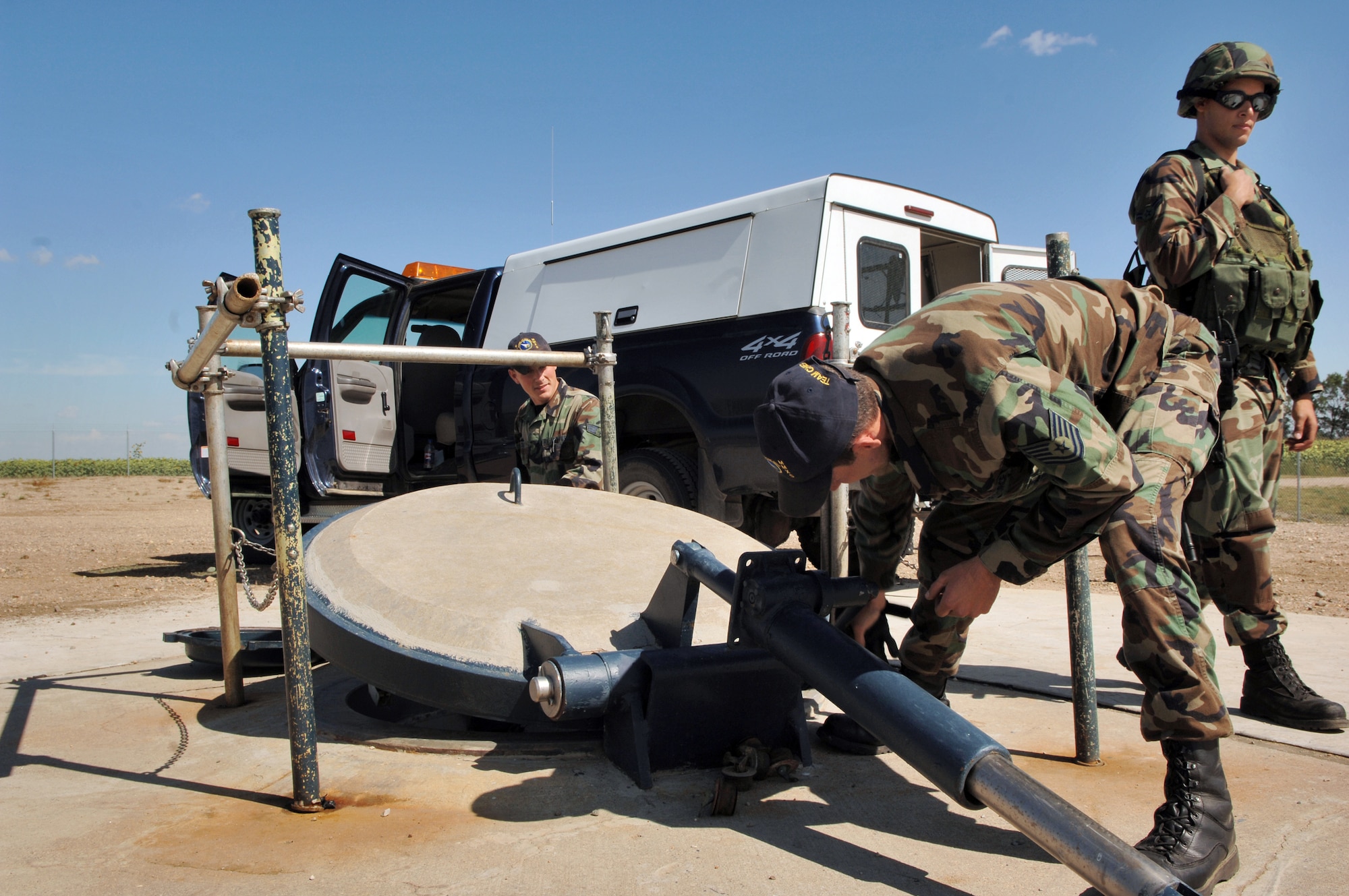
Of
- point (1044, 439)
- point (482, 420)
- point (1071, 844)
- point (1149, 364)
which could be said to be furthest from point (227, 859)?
point (482, 420)

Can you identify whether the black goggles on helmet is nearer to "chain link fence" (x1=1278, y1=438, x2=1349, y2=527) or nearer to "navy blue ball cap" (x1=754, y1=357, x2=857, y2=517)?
"chain link fence" (x1=1278, y1=438, x2=1349, y2=527)

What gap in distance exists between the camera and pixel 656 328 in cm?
580

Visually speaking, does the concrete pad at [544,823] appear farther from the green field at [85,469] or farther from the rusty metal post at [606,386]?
the green field at [85,469]

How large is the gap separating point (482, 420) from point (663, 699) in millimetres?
4705

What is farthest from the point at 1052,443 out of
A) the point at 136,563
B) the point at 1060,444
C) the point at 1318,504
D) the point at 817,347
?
the point at 1318,504

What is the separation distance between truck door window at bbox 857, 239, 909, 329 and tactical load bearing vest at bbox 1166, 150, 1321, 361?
92.5 inches

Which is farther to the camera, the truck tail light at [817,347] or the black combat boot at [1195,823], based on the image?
the truck tail light at [817,347]

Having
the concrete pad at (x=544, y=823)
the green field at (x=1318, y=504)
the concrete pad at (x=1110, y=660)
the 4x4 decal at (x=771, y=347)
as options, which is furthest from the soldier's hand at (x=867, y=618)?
the green field at (x=1318, y=504)

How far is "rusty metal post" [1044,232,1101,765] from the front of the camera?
2.50 metres

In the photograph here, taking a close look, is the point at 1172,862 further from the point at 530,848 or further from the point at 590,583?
the point at 590,583

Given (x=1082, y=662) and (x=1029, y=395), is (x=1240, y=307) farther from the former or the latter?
(x=1029, y=395)

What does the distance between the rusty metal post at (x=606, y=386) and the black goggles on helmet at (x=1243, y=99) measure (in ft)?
7.74

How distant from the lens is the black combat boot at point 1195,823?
Result: 1.79 meters

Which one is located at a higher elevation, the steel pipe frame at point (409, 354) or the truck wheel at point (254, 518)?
the steel pipe frame at point (409, 354)
